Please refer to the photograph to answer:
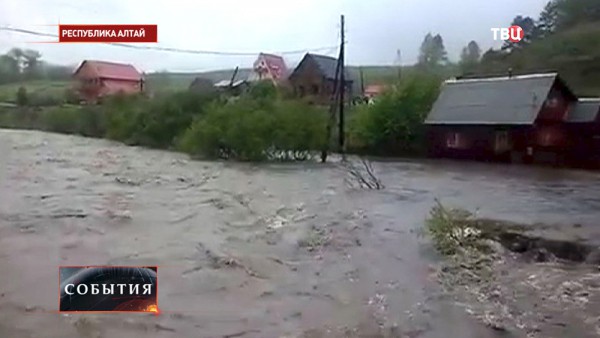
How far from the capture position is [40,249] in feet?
6.22

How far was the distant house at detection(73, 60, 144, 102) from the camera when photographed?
66.4 inches

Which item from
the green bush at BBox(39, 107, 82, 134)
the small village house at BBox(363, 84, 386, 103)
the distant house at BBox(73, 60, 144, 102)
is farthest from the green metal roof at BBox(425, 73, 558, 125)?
the green bush at BBox(39, 107, 82, 134)

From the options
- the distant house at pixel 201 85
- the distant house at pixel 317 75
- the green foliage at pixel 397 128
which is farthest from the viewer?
the green foliage at pixel 397 128

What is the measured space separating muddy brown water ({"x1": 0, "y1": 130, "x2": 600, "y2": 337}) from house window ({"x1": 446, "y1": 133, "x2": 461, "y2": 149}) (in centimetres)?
13

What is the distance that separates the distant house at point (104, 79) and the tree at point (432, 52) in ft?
3.04

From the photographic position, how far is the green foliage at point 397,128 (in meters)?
3.73

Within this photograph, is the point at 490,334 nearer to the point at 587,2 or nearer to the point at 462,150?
the point at 587,2

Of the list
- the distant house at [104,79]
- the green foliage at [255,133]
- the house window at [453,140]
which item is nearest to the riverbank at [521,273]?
the house window at [453,140]

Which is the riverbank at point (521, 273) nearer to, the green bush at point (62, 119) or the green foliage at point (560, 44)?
the green foliage at point (560, 44)

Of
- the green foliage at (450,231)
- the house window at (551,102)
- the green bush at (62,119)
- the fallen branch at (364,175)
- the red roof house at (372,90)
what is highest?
the red roof house at (372,90)

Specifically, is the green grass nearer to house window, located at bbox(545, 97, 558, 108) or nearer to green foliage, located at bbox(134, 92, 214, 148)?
green foliage, located at bbox(134, 92, 214, 148)

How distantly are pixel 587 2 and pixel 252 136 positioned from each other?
356 cm

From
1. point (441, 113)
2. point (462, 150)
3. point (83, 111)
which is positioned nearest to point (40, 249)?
point (83, 111)
